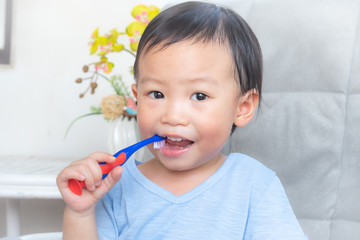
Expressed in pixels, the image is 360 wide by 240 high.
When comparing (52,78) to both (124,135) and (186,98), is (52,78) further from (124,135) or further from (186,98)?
(186,98)

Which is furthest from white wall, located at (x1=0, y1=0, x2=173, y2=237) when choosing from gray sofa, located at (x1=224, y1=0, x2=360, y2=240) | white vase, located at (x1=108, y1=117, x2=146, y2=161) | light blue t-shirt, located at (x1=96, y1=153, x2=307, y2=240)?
light blue t-shirt, located at (x1=96, y1=153, x2=307, y2=240)

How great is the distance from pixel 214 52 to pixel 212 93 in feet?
0.25

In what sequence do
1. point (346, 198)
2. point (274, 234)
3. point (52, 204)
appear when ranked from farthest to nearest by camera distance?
point (52, 204)
point (346, 198)
point (274, 234)

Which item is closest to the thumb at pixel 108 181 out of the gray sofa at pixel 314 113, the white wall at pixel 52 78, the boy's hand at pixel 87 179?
the boy's hand at pixel 87 179

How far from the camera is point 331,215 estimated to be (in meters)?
0.96

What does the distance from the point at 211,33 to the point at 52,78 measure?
1.04 metres

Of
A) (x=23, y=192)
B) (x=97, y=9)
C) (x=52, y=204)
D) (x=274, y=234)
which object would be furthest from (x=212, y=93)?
(x=52, y=204)

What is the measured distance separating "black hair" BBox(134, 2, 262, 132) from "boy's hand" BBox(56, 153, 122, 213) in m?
0.21

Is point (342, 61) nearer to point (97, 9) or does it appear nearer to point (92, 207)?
point (92, 207)

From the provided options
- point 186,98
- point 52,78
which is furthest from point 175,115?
point 52,78

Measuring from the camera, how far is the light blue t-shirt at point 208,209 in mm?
792

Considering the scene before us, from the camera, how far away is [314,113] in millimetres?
979

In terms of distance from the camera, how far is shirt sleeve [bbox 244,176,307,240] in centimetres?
77

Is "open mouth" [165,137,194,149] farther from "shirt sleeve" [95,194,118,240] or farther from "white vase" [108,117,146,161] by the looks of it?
"white vase" [108,117,146,161]
